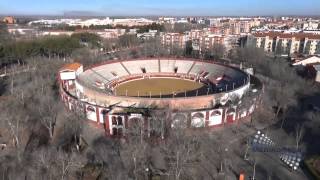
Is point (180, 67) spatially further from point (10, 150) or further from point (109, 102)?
point (10, 150)

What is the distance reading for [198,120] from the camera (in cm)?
2611

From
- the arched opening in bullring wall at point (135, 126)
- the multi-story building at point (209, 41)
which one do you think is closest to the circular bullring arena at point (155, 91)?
the arched opening in bullring wall at point (135, 126)

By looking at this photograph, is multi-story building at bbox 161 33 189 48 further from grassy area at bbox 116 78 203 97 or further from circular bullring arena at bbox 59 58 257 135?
grassy area at bbox 116 78 203 97

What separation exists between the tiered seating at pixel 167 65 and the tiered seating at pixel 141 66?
94cm

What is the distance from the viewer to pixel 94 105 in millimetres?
26797

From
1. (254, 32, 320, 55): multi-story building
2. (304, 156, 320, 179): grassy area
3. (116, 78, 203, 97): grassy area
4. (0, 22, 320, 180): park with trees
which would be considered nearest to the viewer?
(0, 22, 320, 180): park with trees

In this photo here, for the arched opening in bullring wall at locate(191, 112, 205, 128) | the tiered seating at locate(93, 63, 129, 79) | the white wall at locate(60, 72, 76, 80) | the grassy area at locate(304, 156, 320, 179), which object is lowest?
the grassy area at locate(304, 156, 320, 179)

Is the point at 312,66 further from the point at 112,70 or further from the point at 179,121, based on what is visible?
the point at 112,70

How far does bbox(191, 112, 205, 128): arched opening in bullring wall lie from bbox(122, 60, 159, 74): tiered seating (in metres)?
21.8

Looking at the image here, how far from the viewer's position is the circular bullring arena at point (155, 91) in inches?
1017

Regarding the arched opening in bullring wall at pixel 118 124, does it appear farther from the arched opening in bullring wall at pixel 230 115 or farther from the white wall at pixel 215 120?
the arched opening in bullring wall at pixel 230 115

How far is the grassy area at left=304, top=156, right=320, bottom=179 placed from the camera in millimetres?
19016

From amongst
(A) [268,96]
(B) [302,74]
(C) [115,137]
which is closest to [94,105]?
(C) [115,137]

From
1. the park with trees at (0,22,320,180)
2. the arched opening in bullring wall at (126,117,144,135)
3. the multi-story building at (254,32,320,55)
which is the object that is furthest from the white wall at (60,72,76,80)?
the multi-story building at (254,32,320,55)
